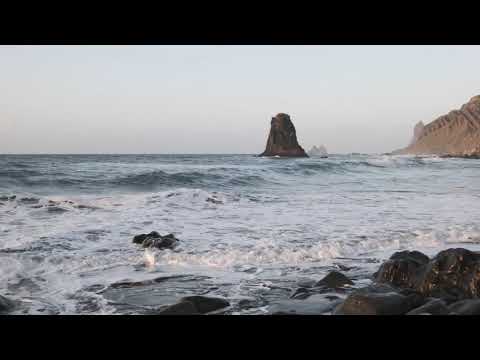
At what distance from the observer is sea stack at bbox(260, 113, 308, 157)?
69.5m

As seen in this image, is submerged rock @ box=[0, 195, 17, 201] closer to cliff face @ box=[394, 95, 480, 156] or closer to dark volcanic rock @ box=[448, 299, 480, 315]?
dark volcanic rock @ box=[448, 299, 480, 315]

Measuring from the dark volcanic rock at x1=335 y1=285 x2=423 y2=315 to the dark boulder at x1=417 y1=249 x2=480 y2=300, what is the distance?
0.51 metres

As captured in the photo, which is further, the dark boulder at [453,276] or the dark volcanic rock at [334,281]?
the dark volcanic rock at [334,281]

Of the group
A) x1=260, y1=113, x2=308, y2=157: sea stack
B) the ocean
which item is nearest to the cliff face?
x1=260, y1=113, x2=308, y2=157: sea stack

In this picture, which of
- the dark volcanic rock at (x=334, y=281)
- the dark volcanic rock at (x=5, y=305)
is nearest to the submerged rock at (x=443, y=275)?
the dark volcanic rock at (x=334, y=281)

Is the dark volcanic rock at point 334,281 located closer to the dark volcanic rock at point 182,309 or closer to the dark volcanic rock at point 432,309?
the dark volcanic rock at point 432,309

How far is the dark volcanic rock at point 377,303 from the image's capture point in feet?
11.7

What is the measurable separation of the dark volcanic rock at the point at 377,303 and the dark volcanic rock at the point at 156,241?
402 cm

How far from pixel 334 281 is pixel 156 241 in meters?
3.57
